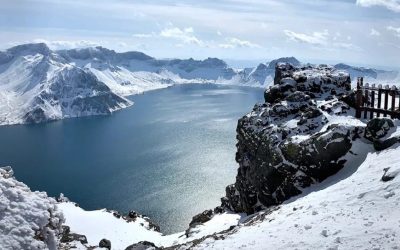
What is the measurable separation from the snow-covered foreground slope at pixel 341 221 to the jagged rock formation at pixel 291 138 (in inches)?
288

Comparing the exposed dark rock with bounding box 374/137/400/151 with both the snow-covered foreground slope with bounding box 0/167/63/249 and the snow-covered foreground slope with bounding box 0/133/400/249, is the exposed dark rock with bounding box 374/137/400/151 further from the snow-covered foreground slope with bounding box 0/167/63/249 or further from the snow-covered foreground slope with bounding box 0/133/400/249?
the snow-covered foreground slope with bounding box 0/167/63/249

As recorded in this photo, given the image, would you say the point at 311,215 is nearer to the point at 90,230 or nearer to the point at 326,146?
the point at 326,146

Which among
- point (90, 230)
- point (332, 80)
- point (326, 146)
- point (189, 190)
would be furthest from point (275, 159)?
A: point (189, 190)

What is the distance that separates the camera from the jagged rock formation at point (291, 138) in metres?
40.6

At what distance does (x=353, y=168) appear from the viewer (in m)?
37.4

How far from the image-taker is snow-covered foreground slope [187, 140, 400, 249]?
2259 cm

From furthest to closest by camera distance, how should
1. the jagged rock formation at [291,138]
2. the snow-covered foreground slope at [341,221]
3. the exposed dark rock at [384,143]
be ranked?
the jagged rock formation at [291,138]
the exposed dark rock at [384,143]
the snow-covered foreground slope at [341,221]

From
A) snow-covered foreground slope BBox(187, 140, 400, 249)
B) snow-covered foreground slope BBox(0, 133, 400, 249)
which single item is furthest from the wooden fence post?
snow-covered foreground slope BBox(187, 140, 400, 249)

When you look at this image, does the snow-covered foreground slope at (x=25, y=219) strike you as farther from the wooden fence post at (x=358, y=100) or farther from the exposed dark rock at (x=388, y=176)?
the wooden fence post at (x=358, y=100)

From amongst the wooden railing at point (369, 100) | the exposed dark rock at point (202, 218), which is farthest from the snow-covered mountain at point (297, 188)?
the exposed dark rock at point (202, 218)

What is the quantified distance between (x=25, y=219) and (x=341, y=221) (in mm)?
18079

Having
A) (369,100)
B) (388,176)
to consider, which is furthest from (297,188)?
(388,176)

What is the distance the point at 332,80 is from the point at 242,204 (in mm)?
19831

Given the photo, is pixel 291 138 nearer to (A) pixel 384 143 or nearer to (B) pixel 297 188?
(B) pixel 297 188
